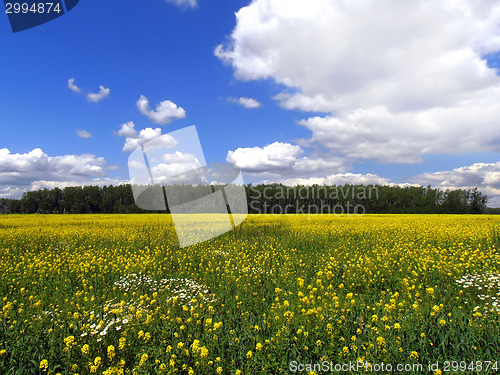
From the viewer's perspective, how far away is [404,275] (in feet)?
23.0

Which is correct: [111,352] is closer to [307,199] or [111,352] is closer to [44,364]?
[44,364]

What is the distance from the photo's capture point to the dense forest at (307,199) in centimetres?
7169

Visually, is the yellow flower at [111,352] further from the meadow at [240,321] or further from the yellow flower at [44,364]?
the yellow flower at [44,364]

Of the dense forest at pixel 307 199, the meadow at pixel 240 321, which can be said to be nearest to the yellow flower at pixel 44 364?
the meadow at pixel 240 321

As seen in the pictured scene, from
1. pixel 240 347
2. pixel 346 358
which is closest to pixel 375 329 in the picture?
pixel 346 358

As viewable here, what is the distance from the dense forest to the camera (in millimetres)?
71688

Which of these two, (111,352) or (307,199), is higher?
(307,199)

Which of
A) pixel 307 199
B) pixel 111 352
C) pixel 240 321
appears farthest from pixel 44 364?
pixel 307 199

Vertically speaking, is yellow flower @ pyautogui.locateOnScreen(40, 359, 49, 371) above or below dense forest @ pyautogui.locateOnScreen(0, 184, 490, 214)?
below

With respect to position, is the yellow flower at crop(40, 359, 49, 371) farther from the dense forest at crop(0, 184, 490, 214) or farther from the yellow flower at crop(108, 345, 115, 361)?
the dense forest at crop(0, 184, 490, 214)

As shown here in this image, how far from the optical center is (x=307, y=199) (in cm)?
7594

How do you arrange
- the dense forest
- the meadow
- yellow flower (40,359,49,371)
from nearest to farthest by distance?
1. yellow flower (40,359,49,371)
2. the meadow
3. the dense forest

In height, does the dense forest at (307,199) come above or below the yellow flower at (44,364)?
above

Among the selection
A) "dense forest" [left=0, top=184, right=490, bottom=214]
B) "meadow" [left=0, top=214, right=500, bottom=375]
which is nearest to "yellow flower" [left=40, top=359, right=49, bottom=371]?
"meadow" [left=0, top=214, right=500, bottom=375]
